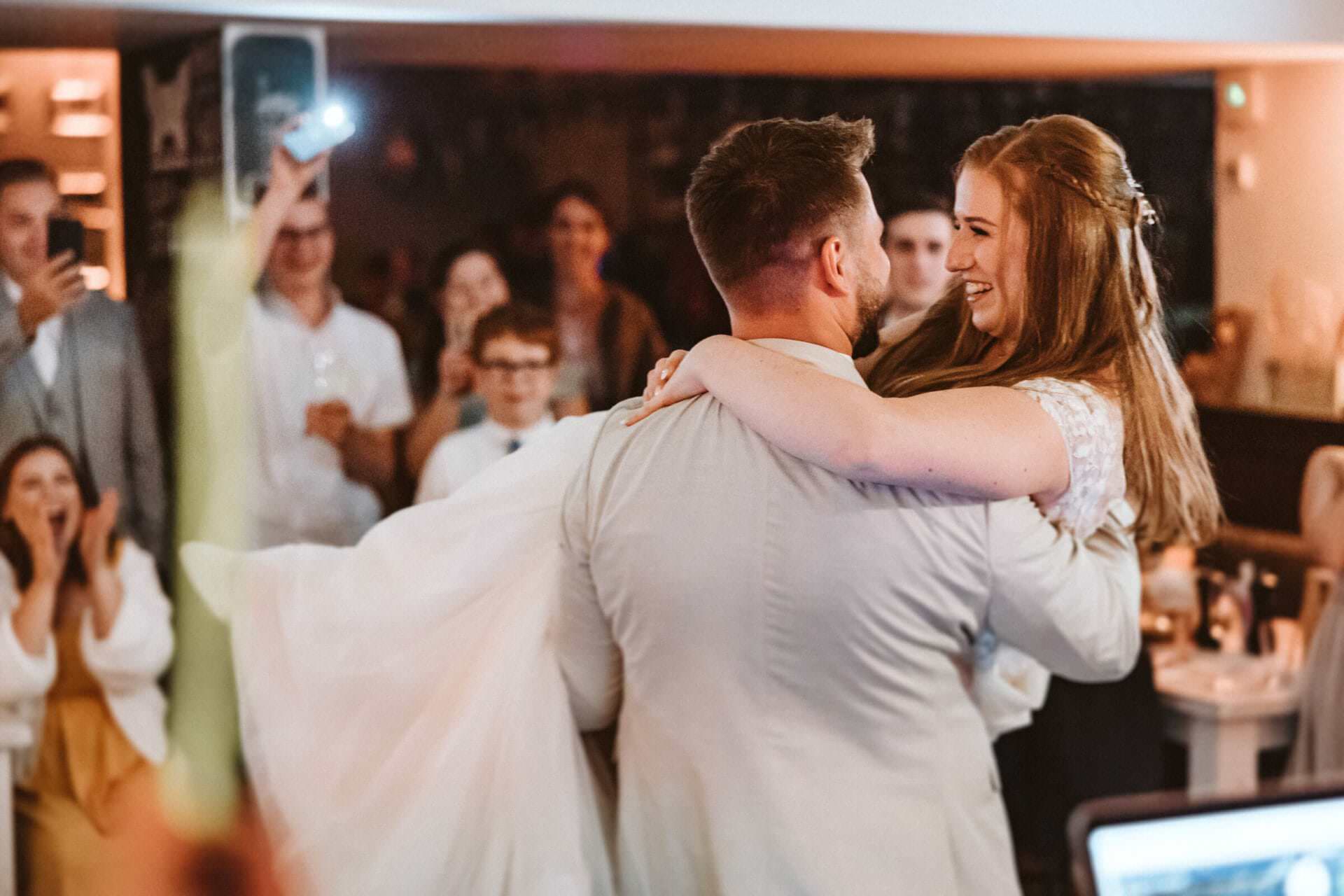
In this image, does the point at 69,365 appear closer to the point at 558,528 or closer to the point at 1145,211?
the point at 558,528

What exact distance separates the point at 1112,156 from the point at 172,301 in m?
2.40

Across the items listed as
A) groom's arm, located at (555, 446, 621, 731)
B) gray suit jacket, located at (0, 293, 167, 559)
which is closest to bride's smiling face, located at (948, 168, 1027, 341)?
groom's arm, located at (555, 446, 621, 731)

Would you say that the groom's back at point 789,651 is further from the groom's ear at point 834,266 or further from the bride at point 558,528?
the groom's ear at point 834,266

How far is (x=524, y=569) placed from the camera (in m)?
1.72

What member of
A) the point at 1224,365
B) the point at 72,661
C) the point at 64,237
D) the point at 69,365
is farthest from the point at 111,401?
the point at 1224,365

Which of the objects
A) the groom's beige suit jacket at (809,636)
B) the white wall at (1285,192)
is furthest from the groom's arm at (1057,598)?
the white wall at (1285,192)

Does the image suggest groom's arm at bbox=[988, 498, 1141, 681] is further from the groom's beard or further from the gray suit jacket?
the gray suit jacket

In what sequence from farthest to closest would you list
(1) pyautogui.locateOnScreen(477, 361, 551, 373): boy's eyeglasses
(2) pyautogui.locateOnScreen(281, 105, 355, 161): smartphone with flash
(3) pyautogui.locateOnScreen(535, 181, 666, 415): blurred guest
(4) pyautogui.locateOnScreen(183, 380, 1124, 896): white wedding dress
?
1. (3) pyautogui.locateOnScreen(535, 181, 666, 415): blurred guest
2. (1) pyautogui.locateOnScreen(477, 361, 551, 373): boy's eyeglasses
3. (2) pyautogui.locateOnScreen(281, 105, 355, 161): smartphone with flash
4. (4) pyautogui.locateOnScreen(183, 380, 1124, 896): white wedding dress

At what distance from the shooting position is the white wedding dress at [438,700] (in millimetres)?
1676

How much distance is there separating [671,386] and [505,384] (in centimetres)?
192

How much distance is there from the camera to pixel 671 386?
145 cm

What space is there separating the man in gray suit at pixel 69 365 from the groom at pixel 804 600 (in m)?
1.99

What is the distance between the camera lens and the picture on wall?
10.2 ft

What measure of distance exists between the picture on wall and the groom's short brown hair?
198cm
